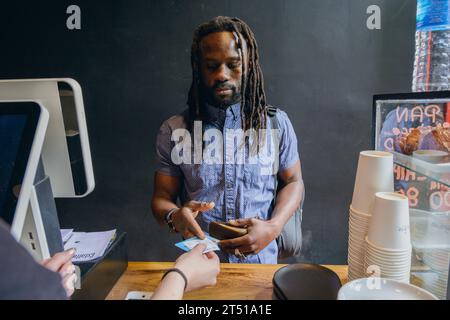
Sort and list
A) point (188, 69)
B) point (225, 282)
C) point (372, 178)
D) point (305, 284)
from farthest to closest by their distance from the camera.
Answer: point (188, 69) < point (225, 282) < point (372, 178) < point (305, 284)

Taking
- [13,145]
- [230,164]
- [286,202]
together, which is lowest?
[286,202]

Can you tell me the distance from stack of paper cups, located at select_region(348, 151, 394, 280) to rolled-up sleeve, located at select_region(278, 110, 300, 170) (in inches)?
28.3

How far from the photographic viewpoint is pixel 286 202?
1.78 m

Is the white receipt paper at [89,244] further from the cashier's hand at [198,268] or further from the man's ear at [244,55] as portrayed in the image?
A: the man's ear at [244,55]

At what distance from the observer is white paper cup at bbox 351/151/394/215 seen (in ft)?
3.35

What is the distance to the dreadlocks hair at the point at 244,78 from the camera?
5.52 feet

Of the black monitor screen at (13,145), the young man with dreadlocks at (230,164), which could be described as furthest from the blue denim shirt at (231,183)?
the black monitor screen at (13,145)

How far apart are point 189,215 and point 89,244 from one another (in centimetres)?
56

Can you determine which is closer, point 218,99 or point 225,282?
point 225,282

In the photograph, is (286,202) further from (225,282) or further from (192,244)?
(225,282)

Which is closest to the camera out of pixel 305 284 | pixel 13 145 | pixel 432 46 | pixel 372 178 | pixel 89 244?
pixel 13 145

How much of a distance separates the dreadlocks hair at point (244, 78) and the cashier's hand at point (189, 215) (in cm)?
47

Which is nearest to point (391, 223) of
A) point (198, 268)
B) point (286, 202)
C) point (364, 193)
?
point (364, 193)

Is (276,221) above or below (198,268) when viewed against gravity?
below
